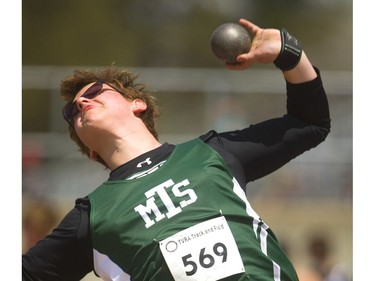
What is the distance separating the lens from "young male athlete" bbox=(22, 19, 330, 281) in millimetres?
4254

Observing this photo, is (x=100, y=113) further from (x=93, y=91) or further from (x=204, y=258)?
(x=204, y=258)

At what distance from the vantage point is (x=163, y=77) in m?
15.3

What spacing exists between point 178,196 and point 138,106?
80cm

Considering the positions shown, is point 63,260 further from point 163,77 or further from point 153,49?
point 153,49

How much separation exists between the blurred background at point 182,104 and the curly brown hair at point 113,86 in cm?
546

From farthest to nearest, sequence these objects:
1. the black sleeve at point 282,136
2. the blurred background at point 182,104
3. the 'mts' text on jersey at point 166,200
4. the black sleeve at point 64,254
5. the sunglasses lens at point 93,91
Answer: the blurred background at point 182,104 → the sunglasses lens at point 93,91 → the black sleeve at point 282,136 → the black sleeve at point 64,254 → the 'mts' text on jersey at point 166,200

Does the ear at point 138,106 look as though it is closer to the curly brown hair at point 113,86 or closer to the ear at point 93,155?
the curly brown hair at point 113,86

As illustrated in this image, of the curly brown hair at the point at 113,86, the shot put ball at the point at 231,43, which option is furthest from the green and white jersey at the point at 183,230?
the curly brown hair at the point at 113,86

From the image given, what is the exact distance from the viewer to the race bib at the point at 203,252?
420 cm

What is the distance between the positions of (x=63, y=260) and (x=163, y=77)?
10894 millimetres

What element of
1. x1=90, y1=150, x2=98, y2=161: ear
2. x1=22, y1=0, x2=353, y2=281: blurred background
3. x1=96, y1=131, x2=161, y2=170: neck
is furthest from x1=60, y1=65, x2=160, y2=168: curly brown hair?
Answer: x1=22, y1=0, x2=353, y2=281: blurred background

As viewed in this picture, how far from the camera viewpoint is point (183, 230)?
428 cm

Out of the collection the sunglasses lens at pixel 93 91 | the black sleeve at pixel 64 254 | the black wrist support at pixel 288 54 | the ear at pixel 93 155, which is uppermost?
the black wrist support at pixel 288 54
